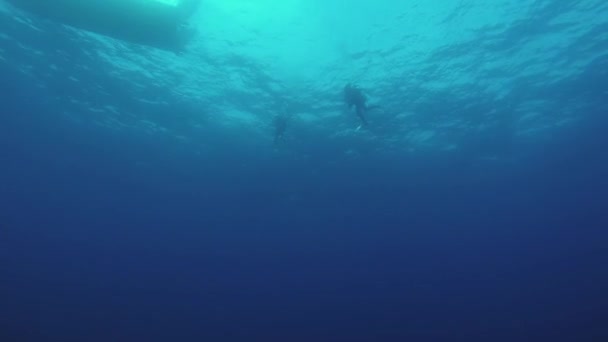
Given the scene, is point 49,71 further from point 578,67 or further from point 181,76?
point 578,67

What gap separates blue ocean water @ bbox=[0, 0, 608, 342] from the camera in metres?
13.9

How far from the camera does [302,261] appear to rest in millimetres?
35000

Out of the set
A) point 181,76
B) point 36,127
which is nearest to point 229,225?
point 36,127


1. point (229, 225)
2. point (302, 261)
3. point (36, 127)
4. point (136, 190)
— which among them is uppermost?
point (36, 127)

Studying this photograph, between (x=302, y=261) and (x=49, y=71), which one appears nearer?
(x=49, y=71)

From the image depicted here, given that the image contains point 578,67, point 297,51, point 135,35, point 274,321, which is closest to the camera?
point 135,35

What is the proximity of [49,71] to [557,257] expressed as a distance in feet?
125

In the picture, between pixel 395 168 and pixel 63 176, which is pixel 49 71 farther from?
pixel 395 168

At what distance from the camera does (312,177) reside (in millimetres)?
22891

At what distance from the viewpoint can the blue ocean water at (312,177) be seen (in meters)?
13.9

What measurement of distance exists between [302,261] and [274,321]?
1405cm

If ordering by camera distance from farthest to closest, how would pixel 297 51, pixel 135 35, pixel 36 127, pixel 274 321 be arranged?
pixel 274 321 → pixel 36 127 → pixel 297 51 → pixel 135 35

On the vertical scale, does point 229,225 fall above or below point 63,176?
below

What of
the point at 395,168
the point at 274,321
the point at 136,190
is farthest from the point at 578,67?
the point at 274,321
